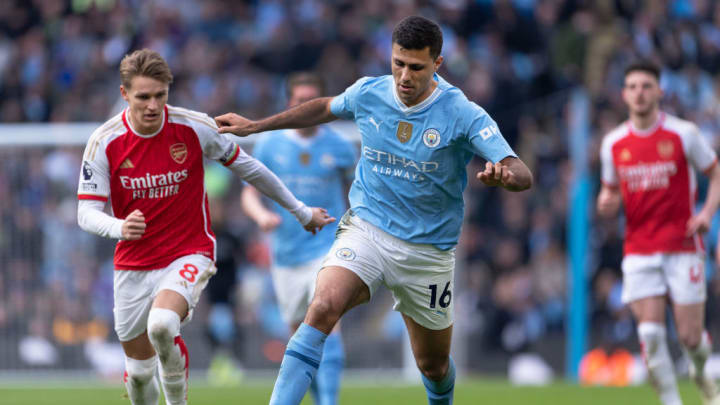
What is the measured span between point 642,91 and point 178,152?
13.1 ft

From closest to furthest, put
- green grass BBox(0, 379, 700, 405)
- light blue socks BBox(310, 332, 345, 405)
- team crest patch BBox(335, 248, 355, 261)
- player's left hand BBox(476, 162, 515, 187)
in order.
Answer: player's left hand BBox(476, 162, 515, 187) < team crest patch BBox(335, 248, 355, 261) < light blue socks BBox(310, 332, 345, 405) < green grass BBox(0, 379, 700, 405)

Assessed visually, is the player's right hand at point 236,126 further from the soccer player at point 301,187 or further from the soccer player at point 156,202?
the soccer player at point 301,187

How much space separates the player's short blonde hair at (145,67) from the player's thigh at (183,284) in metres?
1.17

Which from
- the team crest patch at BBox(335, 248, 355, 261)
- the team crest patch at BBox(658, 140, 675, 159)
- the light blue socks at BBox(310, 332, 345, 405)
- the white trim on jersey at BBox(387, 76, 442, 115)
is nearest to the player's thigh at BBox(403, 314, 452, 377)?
the team crest patch at BBox(335, 248, 355, 261)

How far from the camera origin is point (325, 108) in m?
6.82

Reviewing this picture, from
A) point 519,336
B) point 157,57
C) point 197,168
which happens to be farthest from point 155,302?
point 519,336

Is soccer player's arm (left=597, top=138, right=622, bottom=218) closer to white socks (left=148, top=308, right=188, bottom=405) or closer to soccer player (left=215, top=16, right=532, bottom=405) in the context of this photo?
soccer player (left=215, top=16, right=532, bottom=405)

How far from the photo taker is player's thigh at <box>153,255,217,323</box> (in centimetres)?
675

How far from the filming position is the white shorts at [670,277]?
8695 millimetres

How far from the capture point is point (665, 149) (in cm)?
886

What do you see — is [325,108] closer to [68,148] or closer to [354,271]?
[354,271]

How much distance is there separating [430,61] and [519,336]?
27.3 ft

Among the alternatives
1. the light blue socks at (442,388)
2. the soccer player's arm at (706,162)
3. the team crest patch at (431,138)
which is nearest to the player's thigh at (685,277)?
the soccer player's arm at (706,162)

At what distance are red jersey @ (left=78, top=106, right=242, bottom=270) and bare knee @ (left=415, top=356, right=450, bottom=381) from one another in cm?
158
